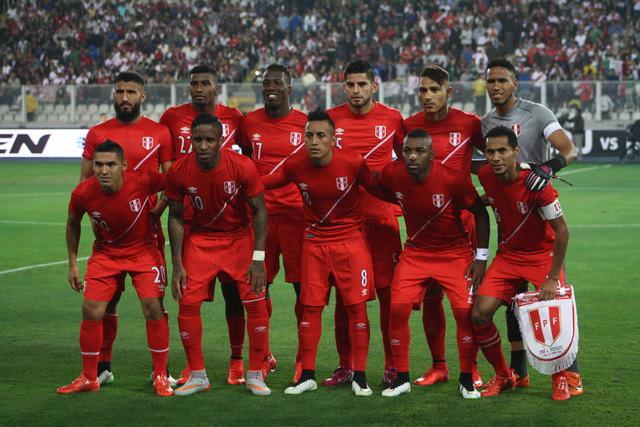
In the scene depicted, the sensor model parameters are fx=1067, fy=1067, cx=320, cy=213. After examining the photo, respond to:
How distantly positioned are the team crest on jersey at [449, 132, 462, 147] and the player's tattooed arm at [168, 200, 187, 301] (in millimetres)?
2022

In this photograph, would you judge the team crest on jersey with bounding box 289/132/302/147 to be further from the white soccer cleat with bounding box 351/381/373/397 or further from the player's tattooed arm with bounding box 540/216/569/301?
the player's tattooed arm with bounding box 540/216/569/301

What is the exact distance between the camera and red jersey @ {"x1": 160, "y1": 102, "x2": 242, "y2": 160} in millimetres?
8359

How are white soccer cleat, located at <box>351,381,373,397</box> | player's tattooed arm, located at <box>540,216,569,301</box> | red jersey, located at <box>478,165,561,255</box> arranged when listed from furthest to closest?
white soccer cleat, located at <box>351,381,373,397</box>, red jersey, located at <box>478,165,561,255</box>, player's tattooed arm, located at <box>540,216,569,301</box>

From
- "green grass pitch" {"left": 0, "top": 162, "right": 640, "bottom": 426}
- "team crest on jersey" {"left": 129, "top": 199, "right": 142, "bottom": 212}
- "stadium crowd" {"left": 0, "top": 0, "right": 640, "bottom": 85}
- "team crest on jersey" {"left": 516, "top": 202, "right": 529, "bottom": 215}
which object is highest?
"stadium crowd" {"left": 0, "top": 0, "right": 640, "bottom": 85}

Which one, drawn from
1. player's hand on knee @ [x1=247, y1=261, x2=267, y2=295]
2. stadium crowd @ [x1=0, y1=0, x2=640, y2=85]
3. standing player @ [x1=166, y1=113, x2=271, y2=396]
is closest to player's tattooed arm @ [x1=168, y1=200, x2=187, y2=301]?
standing player @ [x1=166, y1=113, x2=271, y2=396]

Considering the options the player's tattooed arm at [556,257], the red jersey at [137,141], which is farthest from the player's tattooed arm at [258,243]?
the player's tattooed arm at [556,257]

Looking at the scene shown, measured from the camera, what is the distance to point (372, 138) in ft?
26.4

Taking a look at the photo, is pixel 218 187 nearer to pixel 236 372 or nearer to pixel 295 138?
pixel 295 138

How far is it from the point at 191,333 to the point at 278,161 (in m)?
1.59

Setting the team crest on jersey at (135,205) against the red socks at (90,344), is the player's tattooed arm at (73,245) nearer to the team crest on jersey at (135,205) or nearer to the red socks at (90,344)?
the red socks at (90,344)

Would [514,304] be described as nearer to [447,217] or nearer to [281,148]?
[447,217]

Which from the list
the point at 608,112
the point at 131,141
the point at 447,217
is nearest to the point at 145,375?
the point at 131,141

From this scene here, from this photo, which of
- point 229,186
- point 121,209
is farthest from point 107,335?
point 229,186

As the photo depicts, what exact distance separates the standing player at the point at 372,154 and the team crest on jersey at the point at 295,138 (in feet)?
1.14
